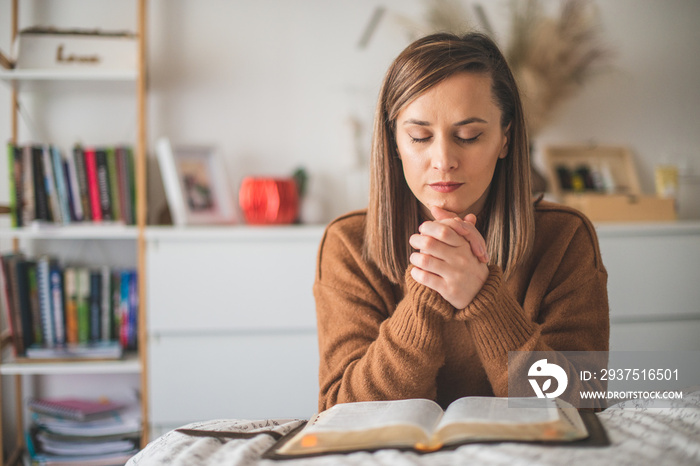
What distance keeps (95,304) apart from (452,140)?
138 centimetres

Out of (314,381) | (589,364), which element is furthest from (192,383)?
(589,364)

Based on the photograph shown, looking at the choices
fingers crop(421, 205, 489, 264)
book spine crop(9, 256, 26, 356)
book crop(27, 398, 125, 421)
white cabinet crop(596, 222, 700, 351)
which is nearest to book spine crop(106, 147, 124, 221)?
book spine crop(9, 256, 26, 356)

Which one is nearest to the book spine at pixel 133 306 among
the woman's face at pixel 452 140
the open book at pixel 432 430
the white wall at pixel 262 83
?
the white wall at pixel 262 83

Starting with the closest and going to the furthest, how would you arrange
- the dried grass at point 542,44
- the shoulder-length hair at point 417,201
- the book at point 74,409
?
the shoulder-length hair at point 417,201 → the book at point 74,409 → the dried grass at point 542,44

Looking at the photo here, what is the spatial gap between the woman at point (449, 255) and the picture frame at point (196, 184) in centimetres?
84

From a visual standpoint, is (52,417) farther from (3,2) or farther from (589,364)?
(589,364)

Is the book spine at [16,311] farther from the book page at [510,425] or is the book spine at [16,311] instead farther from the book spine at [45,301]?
the book page at [510,425]

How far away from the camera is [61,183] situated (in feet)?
5.58

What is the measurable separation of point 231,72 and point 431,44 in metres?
1.27

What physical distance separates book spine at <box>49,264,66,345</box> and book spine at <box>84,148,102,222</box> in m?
0.21

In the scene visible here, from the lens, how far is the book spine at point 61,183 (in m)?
1.70

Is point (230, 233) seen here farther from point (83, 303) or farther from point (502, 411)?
point (502, 411)

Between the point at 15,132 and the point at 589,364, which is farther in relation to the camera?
the point at 15,132

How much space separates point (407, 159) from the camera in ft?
2.98
